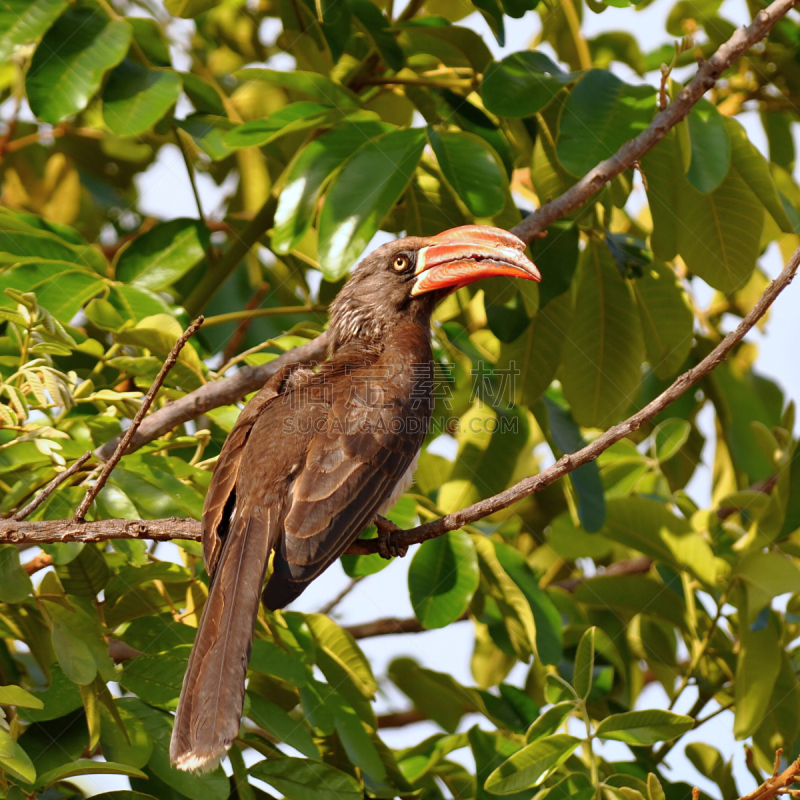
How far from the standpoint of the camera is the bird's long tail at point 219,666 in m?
2.23

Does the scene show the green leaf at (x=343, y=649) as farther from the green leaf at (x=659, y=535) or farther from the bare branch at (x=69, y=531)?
the green leaf at (x=659, y=535)

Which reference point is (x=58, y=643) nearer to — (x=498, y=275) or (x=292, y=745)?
(x=292, y=745)

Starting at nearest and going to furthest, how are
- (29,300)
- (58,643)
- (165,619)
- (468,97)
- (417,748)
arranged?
(58,643), (29,300), (165,619), (417,748), (468,97)

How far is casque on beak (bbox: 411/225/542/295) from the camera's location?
2987 millimetres

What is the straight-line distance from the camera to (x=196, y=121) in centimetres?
345

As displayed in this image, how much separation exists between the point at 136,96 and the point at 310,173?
0.80 meters

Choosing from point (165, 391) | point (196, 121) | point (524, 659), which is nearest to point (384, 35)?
point (196, 121)

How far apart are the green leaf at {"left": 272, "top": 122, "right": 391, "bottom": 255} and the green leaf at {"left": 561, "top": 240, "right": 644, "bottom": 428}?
967 mm

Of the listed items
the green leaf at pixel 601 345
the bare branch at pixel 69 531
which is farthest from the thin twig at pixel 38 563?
the green leaf at pixel 601 345

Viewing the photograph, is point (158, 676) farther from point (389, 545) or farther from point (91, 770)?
point (389, 545)

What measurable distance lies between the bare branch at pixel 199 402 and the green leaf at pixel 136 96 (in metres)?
0.90

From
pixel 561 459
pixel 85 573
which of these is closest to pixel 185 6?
pixel 85 573

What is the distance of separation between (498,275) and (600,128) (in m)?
0.59

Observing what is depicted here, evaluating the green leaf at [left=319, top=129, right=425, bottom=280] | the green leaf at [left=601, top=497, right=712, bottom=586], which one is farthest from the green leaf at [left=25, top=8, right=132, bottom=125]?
the green leaf at [left=601, top=497, right=712, bottom=586]
